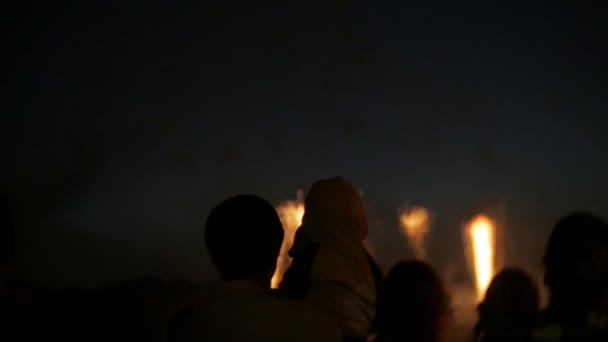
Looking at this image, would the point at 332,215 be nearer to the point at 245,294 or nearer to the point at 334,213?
the point at 334,213

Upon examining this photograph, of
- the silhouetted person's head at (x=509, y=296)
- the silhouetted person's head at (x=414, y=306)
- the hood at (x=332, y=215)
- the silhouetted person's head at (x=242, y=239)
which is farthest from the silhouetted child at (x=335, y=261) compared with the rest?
the silhouetted person's head at (x=509, y=296)

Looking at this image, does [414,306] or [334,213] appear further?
[334,213]

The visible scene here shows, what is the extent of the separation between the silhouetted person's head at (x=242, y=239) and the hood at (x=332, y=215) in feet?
4.05

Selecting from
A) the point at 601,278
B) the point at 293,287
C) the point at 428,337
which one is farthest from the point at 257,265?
the point at 601,278

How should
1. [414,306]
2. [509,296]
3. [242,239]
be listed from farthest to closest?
[509,296] → [414,306] → [242,239]

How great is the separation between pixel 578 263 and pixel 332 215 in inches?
87.3

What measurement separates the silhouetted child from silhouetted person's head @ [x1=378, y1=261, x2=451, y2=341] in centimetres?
20

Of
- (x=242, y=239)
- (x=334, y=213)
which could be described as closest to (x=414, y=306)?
(x=334, y=213)

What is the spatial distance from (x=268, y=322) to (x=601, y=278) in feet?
6.17

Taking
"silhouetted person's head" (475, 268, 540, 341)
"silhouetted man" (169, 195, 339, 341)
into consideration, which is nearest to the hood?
"silhouetted man" (169, 195, 339, 341)

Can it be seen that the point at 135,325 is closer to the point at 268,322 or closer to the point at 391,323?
the point at 268,322

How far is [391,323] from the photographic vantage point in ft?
14.8

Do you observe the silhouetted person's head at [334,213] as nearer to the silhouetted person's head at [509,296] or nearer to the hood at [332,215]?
the hood at [332,215]

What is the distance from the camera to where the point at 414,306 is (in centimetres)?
443
